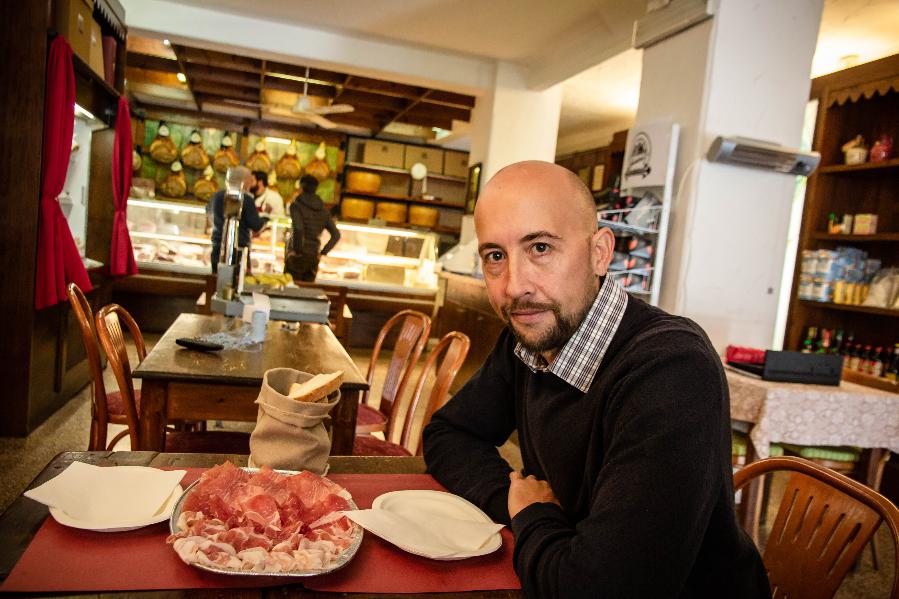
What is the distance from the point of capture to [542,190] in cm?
116

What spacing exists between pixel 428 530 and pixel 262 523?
264 millimetres

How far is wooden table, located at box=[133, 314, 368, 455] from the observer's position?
2014 mm

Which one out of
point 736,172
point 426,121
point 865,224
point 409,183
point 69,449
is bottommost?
point 69,449

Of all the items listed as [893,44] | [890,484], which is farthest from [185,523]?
[893,44]

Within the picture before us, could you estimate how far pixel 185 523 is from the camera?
36.8 inches

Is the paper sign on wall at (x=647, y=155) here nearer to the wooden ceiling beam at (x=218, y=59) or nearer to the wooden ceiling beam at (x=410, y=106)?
the wooden ceiling beam at (x=410, y=106)

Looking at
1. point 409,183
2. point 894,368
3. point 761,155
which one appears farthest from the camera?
point 409,183

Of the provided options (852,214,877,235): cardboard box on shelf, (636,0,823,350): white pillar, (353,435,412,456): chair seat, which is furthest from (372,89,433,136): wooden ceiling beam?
(353,435,412,456): chair seat

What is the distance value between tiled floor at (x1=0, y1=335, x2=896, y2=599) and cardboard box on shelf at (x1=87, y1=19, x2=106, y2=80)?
88.9 inches

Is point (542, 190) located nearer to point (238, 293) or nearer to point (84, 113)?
point (238, 293)

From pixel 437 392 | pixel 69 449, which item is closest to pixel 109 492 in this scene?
pixel 437 392

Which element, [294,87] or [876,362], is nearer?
[876,362]

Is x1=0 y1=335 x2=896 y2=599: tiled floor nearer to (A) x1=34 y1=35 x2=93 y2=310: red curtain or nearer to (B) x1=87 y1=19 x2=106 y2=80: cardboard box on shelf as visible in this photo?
(A) x1=34 y1=35 x2=93 y2=310: red curtain

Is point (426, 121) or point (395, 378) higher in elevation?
point (426, 121)
